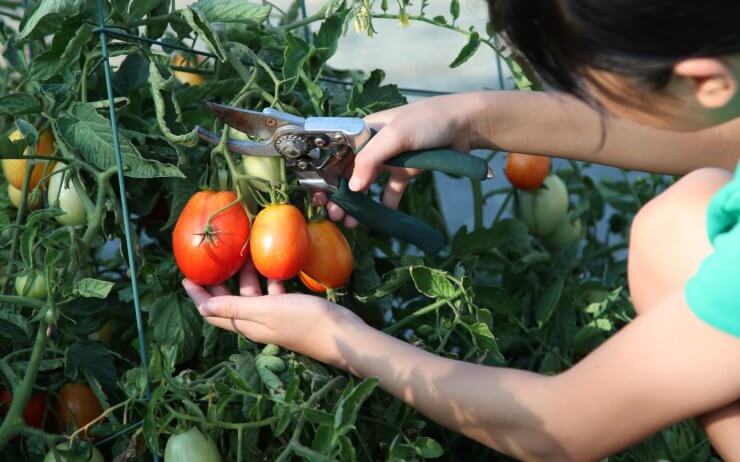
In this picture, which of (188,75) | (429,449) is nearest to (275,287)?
(429,449)

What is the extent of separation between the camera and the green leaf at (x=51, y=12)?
109 centimetres

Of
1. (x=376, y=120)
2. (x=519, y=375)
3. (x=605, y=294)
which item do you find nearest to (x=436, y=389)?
(x=519, y=375)

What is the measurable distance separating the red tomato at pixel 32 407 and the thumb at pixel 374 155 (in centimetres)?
46

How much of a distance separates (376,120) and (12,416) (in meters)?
0.49

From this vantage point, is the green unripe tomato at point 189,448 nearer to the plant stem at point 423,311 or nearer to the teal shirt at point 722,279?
the plant stem at point 423,311

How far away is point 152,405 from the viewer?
1.02 meters

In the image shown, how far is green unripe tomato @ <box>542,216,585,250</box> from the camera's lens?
1.62 m

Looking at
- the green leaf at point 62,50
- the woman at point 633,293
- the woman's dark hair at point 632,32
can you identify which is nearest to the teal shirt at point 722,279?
the woman at point 633,293

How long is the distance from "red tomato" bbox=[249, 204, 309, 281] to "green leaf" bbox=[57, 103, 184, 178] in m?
0.12

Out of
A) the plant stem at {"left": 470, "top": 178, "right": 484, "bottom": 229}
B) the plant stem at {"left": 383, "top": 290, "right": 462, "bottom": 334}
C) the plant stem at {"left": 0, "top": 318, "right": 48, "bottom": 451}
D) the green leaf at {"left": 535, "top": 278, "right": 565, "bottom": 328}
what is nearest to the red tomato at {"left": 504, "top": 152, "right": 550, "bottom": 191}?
the plant stem at {"left": 470, "top": 178, "right": 484, "bottom": 229}

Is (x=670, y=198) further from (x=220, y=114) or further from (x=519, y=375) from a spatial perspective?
(x=220, y=114)

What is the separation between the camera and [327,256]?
1080 mm

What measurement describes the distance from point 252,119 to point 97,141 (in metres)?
0.18

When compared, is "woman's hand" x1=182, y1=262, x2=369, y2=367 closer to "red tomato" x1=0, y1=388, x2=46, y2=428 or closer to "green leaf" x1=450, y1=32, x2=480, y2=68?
"red tomato" x1=0, y1=388, x2=46, y2=428
